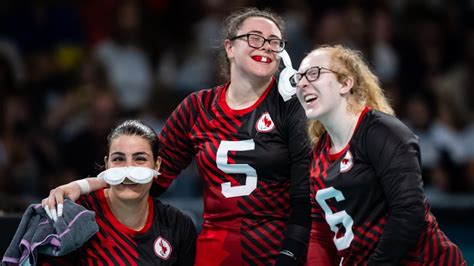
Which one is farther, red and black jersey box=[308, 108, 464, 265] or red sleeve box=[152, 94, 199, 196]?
red sleeve box=[152, 94, 199, 196]

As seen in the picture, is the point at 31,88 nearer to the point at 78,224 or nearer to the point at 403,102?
the point at 403,102

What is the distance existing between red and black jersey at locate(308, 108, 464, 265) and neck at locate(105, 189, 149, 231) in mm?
747

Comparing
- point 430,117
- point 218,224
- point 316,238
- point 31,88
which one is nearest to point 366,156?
point 316,238

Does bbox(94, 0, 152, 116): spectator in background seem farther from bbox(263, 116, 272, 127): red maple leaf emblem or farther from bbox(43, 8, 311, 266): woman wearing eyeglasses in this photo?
bbox(263, 116, 272, 127): red maple leaf emblem

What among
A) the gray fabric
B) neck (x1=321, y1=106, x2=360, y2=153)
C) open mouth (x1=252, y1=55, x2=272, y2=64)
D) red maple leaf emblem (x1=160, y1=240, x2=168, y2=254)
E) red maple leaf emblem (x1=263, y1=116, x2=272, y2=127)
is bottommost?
red maple leaf emblem (x1=160, y1=240, x2=168, y2=254)

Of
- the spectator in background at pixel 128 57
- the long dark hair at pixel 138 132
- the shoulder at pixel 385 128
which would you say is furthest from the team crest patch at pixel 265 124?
the spectator in background at pixel 128 57

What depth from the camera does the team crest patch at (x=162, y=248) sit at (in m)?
4.15

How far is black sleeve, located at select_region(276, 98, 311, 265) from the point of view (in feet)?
13.1

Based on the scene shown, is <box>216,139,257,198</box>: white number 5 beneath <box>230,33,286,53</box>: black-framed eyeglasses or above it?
beneath

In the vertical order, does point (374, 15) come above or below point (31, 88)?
above

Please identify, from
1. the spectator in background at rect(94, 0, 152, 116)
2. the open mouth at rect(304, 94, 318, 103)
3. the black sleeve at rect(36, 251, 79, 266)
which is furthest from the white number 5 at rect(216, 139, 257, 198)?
the spectator in background at rect(94, 0, 152, 116)

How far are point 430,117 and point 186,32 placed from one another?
6.86 feet

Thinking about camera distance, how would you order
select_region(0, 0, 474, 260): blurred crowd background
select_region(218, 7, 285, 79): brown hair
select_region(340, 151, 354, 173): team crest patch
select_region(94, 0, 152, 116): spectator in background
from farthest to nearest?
select_region(94, 0, 152, 116): spectator in background < select_region(0, 0, 474, 260): blurred crowd background < select_region(218, 7, 285, 79): brown hair < select_region(340, 151, 354, 173): team crest patch

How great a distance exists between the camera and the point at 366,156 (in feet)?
11.8
